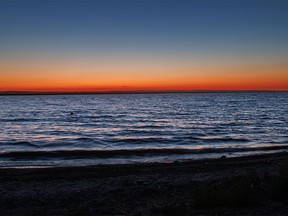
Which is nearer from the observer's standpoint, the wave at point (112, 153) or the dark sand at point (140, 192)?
the dark sand at point (140, 192)

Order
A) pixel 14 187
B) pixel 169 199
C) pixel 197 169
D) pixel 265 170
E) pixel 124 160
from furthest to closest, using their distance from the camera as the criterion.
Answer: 1. pixel 124 160
2. pixel 197 169
3. pixel 265 170
4. pixel 14 187
5. pixel 169 199

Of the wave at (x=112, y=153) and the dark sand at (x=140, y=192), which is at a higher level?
the dark sand at (x=140, y=192)

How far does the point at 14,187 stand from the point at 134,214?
616 cm

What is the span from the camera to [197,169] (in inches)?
593

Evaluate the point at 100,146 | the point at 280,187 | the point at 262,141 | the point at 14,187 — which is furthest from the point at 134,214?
the point at 262,141

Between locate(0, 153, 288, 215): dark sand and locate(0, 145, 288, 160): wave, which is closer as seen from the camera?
locate(0, 153, 288, 215): dark sand

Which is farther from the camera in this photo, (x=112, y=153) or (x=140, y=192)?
(x=112, y=153)

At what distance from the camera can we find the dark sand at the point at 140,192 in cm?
797

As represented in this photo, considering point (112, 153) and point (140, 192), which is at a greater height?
point (140, 192)

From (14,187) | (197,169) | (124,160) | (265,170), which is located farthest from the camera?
(124,160)

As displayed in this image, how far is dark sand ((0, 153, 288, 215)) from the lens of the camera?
7.97m

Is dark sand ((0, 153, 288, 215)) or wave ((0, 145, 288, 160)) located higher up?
dark sand ((0, 153, 288, 215))

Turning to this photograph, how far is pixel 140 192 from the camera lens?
33.9ft

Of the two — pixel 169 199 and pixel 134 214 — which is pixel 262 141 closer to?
pixel 169 199
